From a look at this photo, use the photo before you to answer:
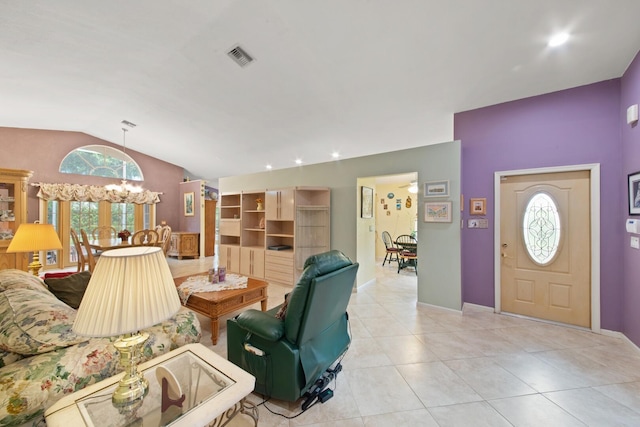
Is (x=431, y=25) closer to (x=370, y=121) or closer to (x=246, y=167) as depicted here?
(x=370, y=121)

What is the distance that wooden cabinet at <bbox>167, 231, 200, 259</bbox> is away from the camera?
740cm

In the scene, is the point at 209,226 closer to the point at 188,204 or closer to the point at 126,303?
the point at 188,204

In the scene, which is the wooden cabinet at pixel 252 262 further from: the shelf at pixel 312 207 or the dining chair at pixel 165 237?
the dining chair at pixel 165 237

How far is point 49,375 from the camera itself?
1.08 meters

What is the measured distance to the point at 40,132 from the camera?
230 inches

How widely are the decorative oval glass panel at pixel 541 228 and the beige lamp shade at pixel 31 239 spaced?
17.2 feet

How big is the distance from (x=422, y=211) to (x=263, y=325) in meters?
2.79

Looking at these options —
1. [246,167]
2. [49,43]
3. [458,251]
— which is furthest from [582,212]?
[246,167]

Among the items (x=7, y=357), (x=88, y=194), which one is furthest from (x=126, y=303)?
(x=88, y=194)

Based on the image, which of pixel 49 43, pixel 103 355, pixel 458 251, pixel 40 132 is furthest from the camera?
pixel 40 132

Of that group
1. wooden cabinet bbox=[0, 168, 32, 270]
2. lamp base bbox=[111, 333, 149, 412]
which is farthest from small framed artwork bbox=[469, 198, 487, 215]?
wooden cabinet bbox=[0, 168, 32, 270]

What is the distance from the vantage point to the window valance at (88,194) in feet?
18.9

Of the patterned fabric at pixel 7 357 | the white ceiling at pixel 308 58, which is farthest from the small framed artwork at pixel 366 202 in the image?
the patterned fabric at pixel 7 357

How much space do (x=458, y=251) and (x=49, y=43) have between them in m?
5.52
